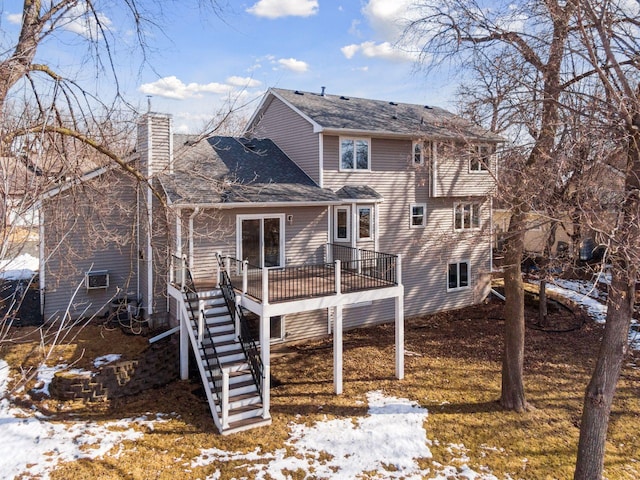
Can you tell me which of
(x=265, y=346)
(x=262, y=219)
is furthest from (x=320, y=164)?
(x=265, y=346)

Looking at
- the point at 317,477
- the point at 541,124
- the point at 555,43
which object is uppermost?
the point at 555,43

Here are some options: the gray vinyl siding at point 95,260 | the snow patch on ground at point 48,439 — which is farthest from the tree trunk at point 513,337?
the gray vinyl siding at point 95,260

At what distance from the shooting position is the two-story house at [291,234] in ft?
35.0

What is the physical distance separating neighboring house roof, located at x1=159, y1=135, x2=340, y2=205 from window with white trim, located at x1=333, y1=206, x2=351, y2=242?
933 millimetres

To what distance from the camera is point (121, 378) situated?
10.5 m

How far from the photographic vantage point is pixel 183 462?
7.83 metres

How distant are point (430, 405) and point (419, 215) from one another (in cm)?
844

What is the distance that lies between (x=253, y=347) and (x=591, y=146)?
791cm

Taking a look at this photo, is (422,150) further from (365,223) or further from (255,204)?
(255,204)

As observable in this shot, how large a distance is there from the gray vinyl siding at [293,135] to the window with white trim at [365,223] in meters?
1.92

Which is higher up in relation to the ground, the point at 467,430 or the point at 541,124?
the point at 541,124

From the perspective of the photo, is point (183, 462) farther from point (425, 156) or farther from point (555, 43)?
point (425, 156)

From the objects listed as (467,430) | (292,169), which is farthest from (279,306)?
(292,169)

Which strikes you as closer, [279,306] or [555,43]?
[555,43]
